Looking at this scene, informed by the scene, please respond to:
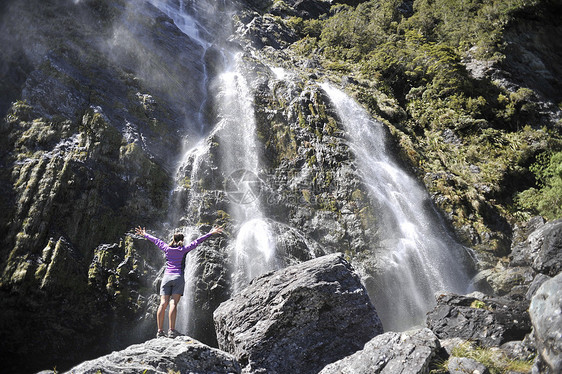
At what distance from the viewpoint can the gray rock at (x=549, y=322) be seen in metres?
3.46

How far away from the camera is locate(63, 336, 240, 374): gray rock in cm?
416

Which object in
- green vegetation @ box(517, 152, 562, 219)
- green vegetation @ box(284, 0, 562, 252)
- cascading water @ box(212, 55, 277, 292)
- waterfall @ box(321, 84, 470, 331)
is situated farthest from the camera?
green vegetation @ box(284, 0, 562, 252)

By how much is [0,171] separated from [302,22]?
2764 cm

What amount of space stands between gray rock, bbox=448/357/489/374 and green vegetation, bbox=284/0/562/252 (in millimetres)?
9304

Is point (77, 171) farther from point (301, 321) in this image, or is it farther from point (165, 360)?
point (165, 360)

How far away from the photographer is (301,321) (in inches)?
274

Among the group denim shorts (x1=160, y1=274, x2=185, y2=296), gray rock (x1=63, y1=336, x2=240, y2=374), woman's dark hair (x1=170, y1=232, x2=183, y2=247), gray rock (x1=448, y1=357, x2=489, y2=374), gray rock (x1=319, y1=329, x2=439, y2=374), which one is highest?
woman's dark hair (x1=170, y1=232, x2=183, y2=247)

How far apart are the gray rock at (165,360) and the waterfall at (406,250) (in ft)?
25.1

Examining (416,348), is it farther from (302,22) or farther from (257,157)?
(302,22)

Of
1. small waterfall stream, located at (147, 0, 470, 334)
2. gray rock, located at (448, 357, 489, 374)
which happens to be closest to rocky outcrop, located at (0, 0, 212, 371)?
small waterfall stream, located at (147, 0, 470, 334)

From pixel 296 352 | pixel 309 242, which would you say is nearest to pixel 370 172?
pixel 309 242

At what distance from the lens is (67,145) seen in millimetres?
13172

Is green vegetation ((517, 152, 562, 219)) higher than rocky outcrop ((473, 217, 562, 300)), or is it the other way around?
green vegetation ((517, 152, 562, 219))

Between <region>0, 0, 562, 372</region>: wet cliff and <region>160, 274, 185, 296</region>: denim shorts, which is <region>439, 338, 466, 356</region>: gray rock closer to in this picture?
<region>160, 274, 185, 296</region>: denim shorts
